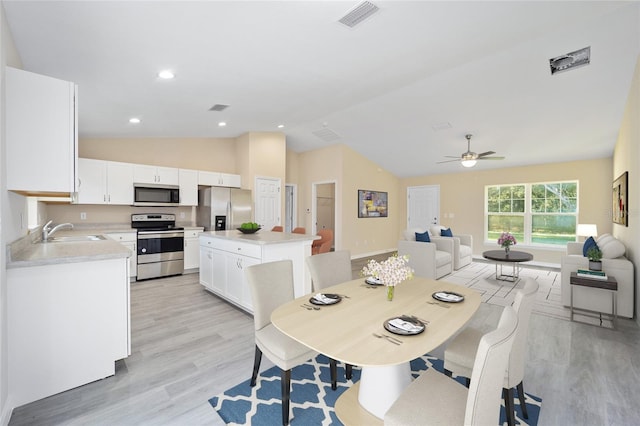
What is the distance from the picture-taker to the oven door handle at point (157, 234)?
488cm

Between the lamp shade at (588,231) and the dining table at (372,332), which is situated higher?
the lamp shade at (588,231)

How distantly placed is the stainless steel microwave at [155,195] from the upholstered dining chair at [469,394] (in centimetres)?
529

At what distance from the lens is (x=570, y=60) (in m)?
3.54

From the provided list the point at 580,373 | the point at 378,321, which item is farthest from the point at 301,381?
the point at 580,373

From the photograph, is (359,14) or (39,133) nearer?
(39,133)

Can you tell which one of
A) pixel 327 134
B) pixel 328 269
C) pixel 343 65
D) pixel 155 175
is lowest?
pixel 328 269

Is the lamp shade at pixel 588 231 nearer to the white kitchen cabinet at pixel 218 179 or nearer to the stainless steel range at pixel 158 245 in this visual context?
the white kitchen cabinet at pixel 218 179

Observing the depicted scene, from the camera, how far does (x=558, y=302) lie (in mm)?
3938

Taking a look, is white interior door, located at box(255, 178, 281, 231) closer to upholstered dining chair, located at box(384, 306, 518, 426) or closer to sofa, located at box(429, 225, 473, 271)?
sofa, located at box(429, 225, 473, 271)

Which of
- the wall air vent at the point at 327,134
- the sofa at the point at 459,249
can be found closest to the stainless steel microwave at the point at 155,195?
the wall air vent at the point at 327,134

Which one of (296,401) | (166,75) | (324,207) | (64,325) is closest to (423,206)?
(324,207)

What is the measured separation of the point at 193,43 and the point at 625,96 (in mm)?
5761

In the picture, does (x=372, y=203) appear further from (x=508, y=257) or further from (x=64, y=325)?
(x=64, y=325)

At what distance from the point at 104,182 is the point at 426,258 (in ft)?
18.7
